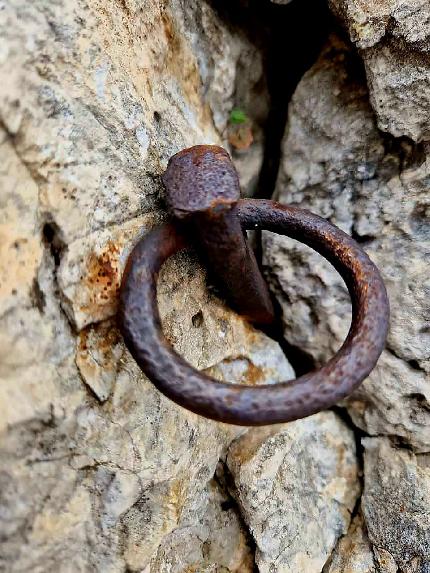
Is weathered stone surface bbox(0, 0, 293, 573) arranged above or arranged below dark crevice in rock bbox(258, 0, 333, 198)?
below

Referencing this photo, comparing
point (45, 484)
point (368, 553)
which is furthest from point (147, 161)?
point (368, 553)

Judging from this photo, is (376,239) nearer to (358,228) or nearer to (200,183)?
(358,228)

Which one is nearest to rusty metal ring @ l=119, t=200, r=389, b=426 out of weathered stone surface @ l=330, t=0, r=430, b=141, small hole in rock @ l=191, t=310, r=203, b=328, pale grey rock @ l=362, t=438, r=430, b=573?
small hole in rock @ l=191, t=310, r=203, b=328

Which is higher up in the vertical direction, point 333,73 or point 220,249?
point 333,73

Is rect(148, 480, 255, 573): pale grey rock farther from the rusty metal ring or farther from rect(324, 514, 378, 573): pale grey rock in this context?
the rusty metal ring

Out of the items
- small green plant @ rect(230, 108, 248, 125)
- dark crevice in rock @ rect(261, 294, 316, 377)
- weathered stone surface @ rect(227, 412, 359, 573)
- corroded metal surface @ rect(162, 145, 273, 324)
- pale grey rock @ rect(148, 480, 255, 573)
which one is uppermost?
small green plant @ rect(230, 108, 248, 125)

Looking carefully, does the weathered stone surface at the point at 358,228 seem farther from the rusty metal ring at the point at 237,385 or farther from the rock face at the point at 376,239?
the rusty metal ring at the point at 237,385

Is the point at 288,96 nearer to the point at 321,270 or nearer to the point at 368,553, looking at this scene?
the point at 321,270
